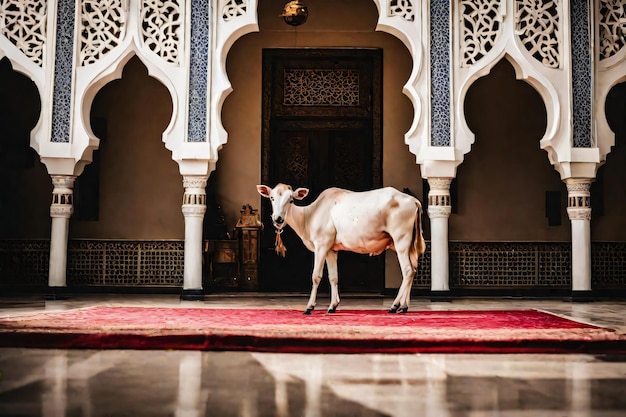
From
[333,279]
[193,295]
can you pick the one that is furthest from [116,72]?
[333,279]

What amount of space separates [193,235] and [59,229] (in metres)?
1.47

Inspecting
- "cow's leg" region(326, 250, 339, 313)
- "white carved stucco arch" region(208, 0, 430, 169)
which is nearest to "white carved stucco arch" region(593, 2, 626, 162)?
"white carved stucco arch" region(208, 0, 430, 169)

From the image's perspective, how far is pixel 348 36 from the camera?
9.59m

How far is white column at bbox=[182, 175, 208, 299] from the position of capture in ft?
25.0

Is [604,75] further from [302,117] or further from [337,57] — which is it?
[302,117]

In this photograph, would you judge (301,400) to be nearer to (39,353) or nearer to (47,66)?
(39,353)

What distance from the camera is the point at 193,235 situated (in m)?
7.66

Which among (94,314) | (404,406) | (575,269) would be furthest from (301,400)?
(575,269)

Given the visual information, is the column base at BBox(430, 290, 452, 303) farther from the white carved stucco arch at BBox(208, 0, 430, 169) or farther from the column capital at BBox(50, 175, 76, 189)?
the column capital at BBox(50, 175, 76, 189)

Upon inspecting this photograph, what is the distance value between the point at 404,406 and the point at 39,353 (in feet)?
7.50

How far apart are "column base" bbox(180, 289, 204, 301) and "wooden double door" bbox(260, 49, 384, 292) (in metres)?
2.05

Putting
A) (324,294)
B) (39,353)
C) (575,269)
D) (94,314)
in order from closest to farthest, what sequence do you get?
1. (39,353)
2. (94,314)
3. (575,269)
4. (324,294)

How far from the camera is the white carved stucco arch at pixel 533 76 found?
7.66 meters

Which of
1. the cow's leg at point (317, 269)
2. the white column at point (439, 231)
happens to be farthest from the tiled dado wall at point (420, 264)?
the cow's leg at point (317, 269)
